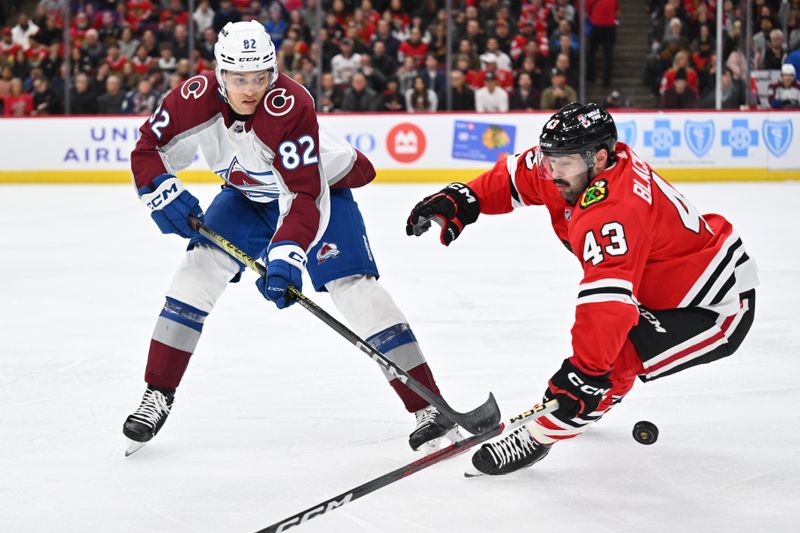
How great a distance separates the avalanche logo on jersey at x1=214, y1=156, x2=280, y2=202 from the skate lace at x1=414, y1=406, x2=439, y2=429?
712 mm

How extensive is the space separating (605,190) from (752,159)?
7.51 meters

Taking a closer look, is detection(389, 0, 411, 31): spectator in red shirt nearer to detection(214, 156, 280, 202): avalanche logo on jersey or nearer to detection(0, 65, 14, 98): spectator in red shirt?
detection(0, 65, 14, 98): spectator in red shirt

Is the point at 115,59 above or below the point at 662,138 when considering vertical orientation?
above

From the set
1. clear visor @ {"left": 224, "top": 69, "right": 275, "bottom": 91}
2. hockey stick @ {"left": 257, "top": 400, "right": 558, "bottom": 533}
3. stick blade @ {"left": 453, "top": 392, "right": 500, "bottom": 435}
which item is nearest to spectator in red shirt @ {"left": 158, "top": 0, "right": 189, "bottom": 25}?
clear visor @ {"left": 224, "top": 69, "right": 275, "bottom": 91}

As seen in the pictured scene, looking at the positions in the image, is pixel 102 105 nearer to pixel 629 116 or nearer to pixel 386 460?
pixel 629 116

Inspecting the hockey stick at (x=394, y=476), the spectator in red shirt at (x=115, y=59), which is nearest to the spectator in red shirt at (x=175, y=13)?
the spectator in red shirt at (x=115, y=59)

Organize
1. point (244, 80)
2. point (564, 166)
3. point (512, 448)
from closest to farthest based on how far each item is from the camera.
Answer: point (564, 166)
point (512, 448)
point (244, 80)

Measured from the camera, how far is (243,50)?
2678mm

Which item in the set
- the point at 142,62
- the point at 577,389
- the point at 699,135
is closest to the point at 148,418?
the point at 577,389

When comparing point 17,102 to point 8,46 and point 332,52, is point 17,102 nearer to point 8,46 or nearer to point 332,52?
point 8,46

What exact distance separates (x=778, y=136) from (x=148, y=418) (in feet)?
25.6

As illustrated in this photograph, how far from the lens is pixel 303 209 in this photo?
271 centimetres

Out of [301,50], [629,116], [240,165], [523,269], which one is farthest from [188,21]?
[240,165]

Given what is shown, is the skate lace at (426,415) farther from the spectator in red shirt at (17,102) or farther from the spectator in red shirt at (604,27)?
the spectator in red shirt at (17,102)
